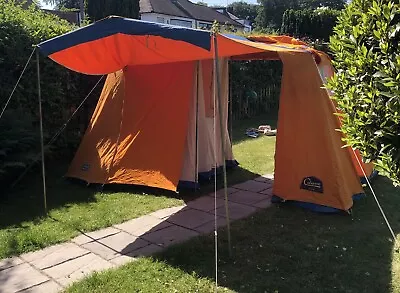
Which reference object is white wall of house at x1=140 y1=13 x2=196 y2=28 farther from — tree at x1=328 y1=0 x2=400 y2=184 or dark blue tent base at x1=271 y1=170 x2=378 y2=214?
tree at x1=328 y1=0 x2=400 y2=184

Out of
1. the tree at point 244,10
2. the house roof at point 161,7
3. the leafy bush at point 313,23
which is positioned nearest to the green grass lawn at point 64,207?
the leafy bush at point 313,23

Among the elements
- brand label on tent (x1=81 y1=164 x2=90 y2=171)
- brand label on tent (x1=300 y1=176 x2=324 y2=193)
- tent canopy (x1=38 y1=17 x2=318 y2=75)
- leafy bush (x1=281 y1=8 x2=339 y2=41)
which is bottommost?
brand label on tent (x1=81 y1=164 x2=90 y2=171)

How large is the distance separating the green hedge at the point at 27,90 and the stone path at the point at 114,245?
1628 mm

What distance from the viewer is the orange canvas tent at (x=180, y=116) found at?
427 centimetres

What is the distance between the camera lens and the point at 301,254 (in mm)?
3412

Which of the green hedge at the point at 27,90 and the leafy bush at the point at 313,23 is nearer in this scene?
the green hedge at the point at 27,90

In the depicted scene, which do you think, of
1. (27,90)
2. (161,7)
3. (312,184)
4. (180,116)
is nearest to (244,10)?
(161,7)

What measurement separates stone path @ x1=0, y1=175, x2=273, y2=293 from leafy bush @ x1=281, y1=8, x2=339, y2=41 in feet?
42.6

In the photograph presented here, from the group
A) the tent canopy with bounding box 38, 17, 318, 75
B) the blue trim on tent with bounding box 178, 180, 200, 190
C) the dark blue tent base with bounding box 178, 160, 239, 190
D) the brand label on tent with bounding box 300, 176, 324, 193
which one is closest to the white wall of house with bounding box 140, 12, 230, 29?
the dark blue tent base with bounding box 178, 160, 239, 190

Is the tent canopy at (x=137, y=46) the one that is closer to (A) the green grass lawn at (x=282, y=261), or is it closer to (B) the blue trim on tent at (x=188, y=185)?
(B) the blue trim on tent at (x=188, y=185)

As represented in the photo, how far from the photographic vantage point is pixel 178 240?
3.71 m

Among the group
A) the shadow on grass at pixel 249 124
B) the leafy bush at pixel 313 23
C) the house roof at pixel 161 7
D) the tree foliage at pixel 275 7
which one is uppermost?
the tree foliage at pixel 275 7

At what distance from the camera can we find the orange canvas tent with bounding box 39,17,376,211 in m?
4.27

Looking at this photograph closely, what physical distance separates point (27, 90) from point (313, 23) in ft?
44.8
